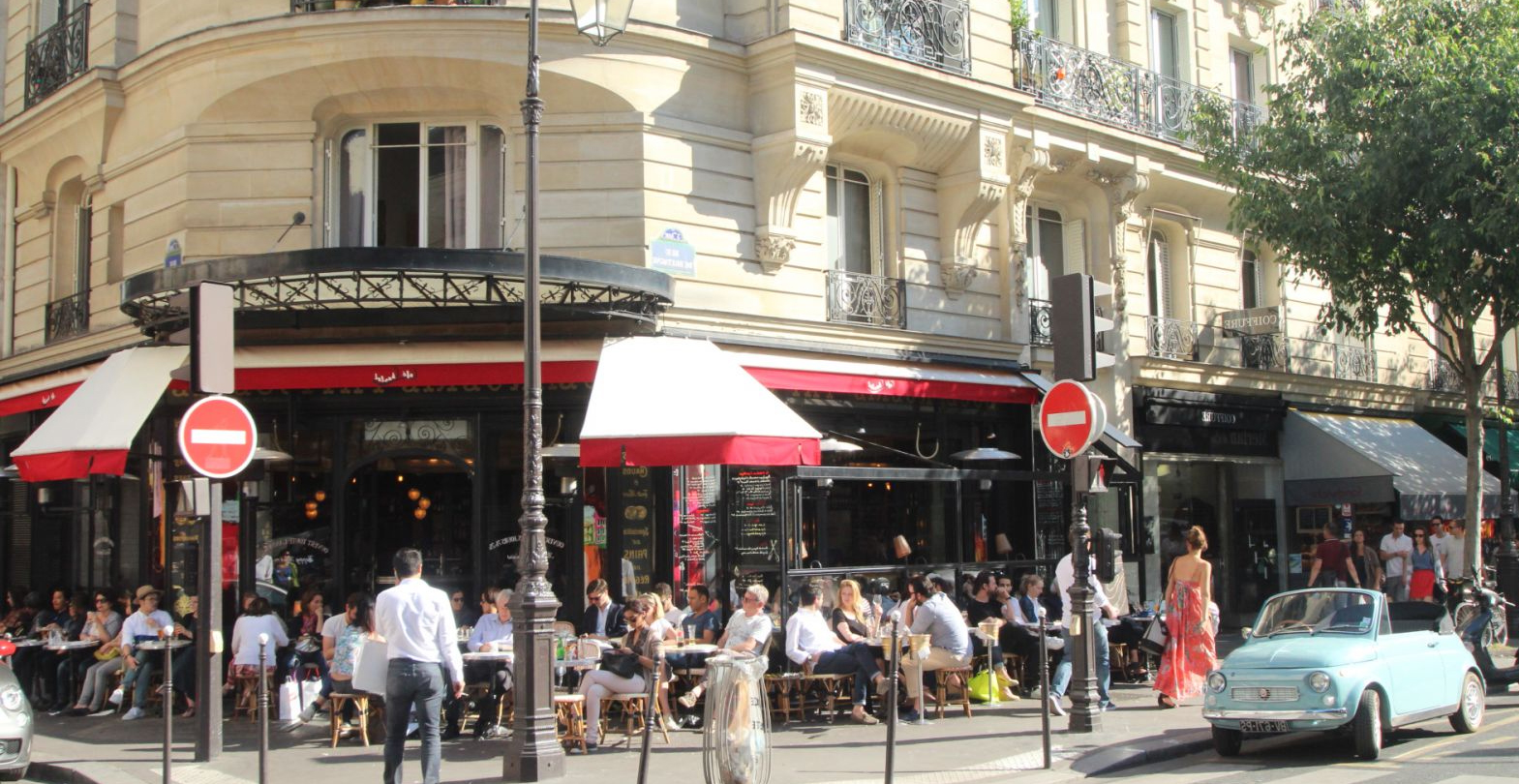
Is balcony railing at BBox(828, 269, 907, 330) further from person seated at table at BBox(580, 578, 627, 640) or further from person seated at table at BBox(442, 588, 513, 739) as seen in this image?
person seated at table at BBox(442, 588, 513, 739)

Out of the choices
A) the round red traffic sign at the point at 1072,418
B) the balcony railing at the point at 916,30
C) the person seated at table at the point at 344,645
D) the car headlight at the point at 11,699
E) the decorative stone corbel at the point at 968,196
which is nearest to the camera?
the car headlight at the point at 11,699

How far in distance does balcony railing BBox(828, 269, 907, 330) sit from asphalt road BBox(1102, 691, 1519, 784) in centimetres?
701

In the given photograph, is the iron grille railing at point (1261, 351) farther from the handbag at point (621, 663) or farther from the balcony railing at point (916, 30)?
the handbag at point (621, 663)

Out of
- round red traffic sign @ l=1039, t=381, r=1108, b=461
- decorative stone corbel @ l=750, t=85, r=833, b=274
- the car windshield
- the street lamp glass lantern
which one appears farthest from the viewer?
decorative stone corbel @ l=750, t=85, r=833, b=274

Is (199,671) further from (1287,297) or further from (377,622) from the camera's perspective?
(1287,297)

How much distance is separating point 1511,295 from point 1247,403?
4.20 meters

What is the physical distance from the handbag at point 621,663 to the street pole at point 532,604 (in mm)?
1332

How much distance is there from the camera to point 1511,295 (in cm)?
1827

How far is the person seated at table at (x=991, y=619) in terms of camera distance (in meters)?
14.2

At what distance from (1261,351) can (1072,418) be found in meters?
10.9

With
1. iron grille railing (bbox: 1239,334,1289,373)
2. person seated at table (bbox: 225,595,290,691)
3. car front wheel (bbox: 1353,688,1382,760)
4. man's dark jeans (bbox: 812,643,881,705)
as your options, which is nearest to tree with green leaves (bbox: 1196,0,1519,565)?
iron grille railing (bbox: 1239,334,1289,373)

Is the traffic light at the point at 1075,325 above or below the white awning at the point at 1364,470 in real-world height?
above

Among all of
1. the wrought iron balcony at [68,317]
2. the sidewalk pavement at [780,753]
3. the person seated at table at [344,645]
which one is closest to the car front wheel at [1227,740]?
the sidewalk pavement at [780,753]

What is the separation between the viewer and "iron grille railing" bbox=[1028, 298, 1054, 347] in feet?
62.1
